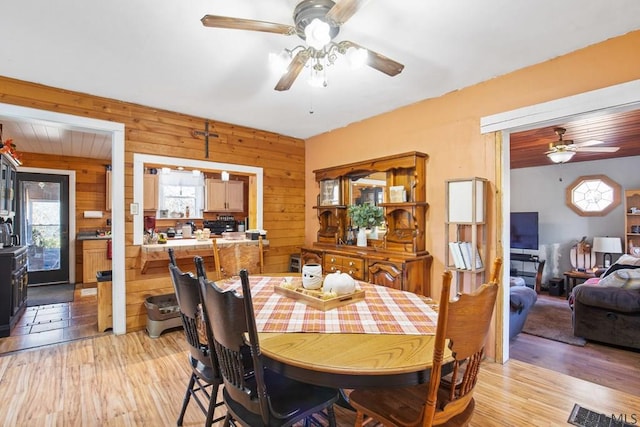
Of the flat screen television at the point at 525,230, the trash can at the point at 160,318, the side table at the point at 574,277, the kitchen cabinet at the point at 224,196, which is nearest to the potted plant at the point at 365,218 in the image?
the trash can at the point at 160,318

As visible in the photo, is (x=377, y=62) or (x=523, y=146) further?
(x=523, y=146)

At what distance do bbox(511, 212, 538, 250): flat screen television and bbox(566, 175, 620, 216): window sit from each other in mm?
678

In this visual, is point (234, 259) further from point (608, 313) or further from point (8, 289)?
point (608, 313)

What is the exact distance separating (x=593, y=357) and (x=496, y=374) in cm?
127

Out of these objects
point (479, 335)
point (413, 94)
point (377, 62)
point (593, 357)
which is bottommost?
point (593, 357)

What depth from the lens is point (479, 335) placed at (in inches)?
49.1

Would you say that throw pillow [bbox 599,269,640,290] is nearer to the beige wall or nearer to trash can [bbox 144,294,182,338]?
the beige wall

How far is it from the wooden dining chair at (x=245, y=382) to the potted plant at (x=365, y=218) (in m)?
2.38

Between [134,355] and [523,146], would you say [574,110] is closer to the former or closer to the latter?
[523,146]

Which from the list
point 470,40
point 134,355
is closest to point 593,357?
point 470,40

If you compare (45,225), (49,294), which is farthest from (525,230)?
(45,225)

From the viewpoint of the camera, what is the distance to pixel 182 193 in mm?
6387

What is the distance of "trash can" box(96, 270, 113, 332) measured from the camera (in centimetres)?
A: 344

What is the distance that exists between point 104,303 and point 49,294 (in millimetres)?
2530
